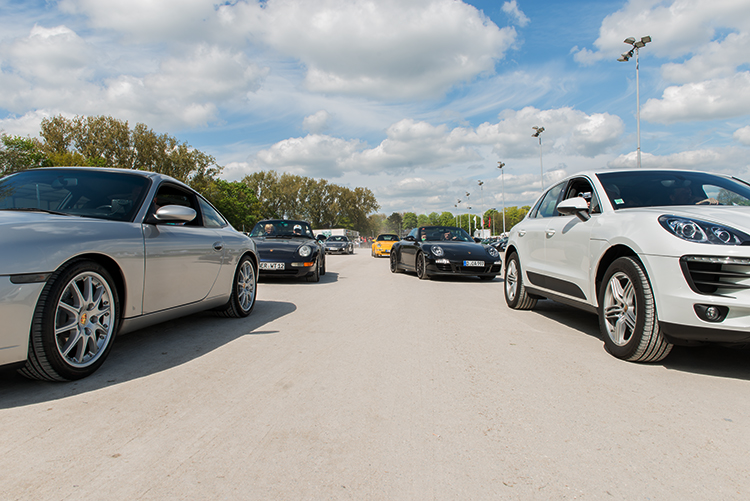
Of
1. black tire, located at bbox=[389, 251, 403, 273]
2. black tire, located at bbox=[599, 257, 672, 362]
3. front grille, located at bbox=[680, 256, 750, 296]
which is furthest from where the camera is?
black tire, located at bbox=[389, 251, 403, 273]

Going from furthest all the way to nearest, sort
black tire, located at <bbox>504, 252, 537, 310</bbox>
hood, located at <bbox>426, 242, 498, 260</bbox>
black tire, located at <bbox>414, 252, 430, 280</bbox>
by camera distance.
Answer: black tire, located at <bbox>414, 252, 430, 280</bbox>
hood, located at <bbox>426, 242, 498, 260</bbox>
black tire, located at <bbox>504, 252, 537, 310</bbox>

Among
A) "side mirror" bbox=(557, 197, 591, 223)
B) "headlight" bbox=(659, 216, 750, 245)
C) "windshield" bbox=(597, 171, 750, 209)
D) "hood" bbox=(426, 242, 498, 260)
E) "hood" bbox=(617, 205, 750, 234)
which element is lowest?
"hood" bbox=(426, 242, 498, 260)

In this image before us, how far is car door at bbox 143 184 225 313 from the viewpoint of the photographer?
3.80 m

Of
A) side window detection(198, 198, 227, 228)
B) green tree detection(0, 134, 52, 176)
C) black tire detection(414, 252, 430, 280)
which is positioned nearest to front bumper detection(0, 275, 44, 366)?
side window detection(198, 198, 227, 228)

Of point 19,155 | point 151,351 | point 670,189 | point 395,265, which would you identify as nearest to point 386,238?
point 395,265

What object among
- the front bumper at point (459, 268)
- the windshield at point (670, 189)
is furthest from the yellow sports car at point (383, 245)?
the windshield at point (670, 189)

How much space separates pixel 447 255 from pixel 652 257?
6.96m

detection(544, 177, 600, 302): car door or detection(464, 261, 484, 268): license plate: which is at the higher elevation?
detection(544, 177, 600, 302): car door

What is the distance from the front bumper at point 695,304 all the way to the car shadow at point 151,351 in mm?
3529

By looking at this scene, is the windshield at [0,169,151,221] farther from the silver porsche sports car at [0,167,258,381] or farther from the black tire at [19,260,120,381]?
the black tire at [19,260,120,381]

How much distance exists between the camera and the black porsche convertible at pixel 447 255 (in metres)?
10.2

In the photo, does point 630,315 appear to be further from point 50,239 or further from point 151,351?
point 50,239

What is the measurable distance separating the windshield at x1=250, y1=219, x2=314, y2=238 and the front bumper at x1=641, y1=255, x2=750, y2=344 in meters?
8.32

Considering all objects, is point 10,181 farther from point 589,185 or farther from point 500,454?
point 589,185
